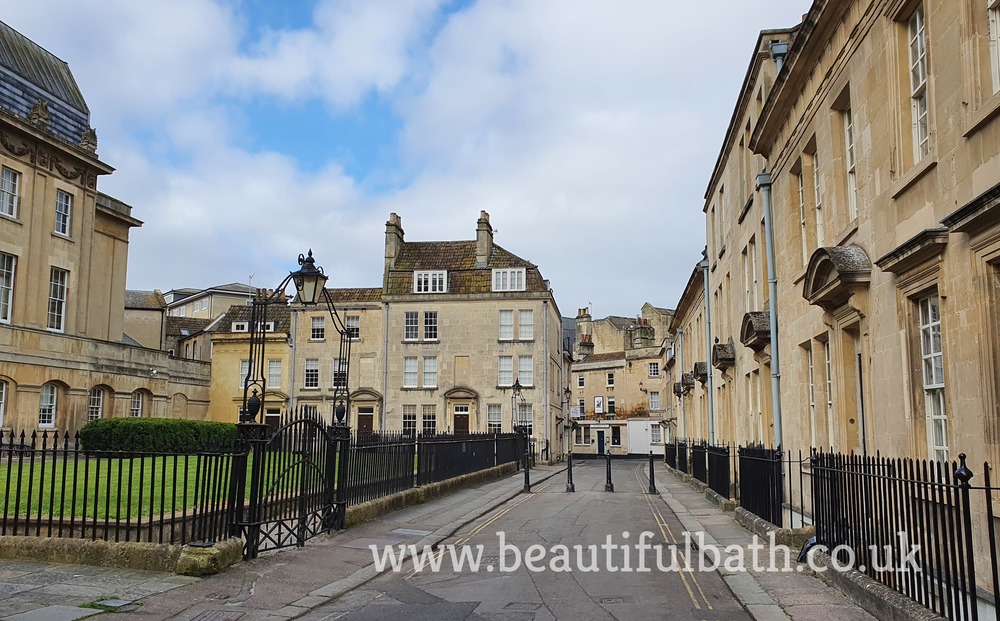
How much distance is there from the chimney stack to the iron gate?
1375 inches

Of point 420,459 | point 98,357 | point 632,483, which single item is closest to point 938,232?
point 420,459

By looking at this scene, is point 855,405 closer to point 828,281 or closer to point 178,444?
point 828,281

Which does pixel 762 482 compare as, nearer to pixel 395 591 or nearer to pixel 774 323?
pixel 774 323

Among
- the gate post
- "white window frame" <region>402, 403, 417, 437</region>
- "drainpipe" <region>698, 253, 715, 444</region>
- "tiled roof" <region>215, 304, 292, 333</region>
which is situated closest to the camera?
the gate post

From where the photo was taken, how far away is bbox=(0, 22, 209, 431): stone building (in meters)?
27.6

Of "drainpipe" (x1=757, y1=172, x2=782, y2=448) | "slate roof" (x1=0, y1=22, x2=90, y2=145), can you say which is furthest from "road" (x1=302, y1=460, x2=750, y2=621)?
"slate roof" (x1=0, y1=22, x2=90, y2=145)

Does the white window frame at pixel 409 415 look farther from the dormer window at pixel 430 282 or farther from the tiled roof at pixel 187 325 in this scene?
the tiled roof at pixel 187 325

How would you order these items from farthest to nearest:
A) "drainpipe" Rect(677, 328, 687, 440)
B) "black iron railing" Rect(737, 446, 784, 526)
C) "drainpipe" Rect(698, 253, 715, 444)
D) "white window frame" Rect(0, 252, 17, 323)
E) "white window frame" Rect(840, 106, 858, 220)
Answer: "drainpipe" Rect(677, 328, 687, 440) < "white window frame" Rect(0, 252, 17, 323) < "drainpipe" Rect(698, 253, 715, 444) < "white window frame" Rect(840, 106, 858, 220) < "black iron railing" Rect(737, 446, 784, 526)

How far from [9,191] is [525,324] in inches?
1028

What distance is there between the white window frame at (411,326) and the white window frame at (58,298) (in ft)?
63.5

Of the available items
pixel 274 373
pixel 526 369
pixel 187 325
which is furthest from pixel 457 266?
pixel 187 325

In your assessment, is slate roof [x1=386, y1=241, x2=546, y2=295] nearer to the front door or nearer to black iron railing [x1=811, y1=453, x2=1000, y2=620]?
the front door

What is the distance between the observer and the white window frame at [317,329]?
47.2 meters

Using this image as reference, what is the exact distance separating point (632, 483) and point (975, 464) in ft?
65.2
